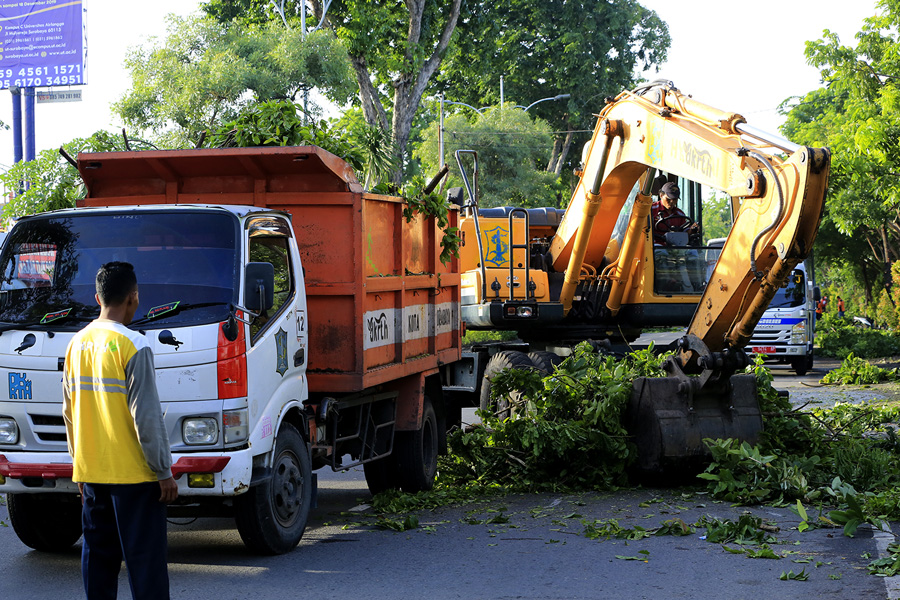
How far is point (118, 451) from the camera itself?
5.12 metres

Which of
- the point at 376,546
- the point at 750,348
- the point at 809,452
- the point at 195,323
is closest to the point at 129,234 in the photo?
the point at 195,323

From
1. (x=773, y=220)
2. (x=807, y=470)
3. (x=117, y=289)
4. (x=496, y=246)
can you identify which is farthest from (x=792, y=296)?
(x=117, y=289)

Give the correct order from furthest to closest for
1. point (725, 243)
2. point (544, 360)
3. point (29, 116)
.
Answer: point (29, 116), point (544, 360), point (725, 243)

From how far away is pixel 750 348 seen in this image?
23859mm

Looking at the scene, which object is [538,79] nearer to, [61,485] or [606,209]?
[606,209]

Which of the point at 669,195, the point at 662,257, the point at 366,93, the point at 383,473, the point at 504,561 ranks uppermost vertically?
the point at 366,93

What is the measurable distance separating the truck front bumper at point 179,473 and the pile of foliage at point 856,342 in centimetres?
2227

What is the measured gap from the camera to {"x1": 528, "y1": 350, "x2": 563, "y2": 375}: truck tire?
12070 mm

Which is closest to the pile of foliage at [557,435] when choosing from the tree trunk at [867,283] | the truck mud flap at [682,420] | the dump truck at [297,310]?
the truck mud flap at [682,420]

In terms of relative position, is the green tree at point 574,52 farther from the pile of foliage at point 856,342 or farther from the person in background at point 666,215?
the person in background at point 666,215

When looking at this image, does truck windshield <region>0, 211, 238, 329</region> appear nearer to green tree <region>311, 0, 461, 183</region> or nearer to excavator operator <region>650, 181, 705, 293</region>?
excavator operator <region>650, 181, 705, 293</region>

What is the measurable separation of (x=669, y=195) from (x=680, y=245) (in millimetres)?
614

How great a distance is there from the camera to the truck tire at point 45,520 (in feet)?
24.3

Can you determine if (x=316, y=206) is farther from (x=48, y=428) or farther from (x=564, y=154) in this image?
(x=564, y=154)
